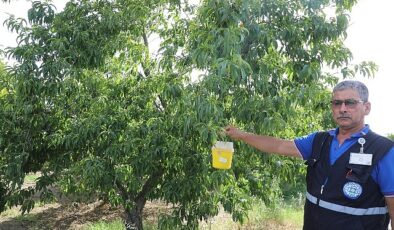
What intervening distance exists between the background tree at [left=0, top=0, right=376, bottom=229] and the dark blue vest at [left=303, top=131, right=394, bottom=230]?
79 centimetres

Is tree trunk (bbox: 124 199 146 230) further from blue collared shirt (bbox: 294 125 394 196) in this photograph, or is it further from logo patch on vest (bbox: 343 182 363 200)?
logo patch on vest (bbox: 343 182 363 200)

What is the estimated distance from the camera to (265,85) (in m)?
3.20

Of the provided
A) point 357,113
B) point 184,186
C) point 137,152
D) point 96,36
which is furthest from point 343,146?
point 96,36

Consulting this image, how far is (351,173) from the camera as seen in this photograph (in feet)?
7.21

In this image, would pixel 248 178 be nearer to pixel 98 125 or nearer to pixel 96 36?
pixel 98 125

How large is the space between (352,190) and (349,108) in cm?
44

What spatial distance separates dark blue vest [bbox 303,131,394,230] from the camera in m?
2.16

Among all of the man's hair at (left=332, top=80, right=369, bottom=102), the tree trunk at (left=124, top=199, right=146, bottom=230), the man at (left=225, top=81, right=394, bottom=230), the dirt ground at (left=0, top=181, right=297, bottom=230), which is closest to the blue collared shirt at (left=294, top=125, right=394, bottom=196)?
the man at (left=225, top=81, right=394, bottom=230)

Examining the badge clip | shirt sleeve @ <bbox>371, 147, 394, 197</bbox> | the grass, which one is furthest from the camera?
the grass

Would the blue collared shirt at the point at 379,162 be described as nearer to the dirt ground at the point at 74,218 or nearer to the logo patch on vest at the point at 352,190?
the logo patch on vest at the point at 352,190

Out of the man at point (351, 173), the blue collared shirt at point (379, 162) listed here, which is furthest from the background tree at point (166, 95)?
the man at point (351, 173)

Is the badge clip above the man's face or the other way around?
the other way around

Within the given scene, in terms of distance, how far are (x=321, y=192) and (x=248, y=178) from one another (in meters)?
1.92

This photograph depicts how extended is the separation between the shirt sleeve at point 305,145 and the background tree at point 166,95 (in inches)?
13.3
